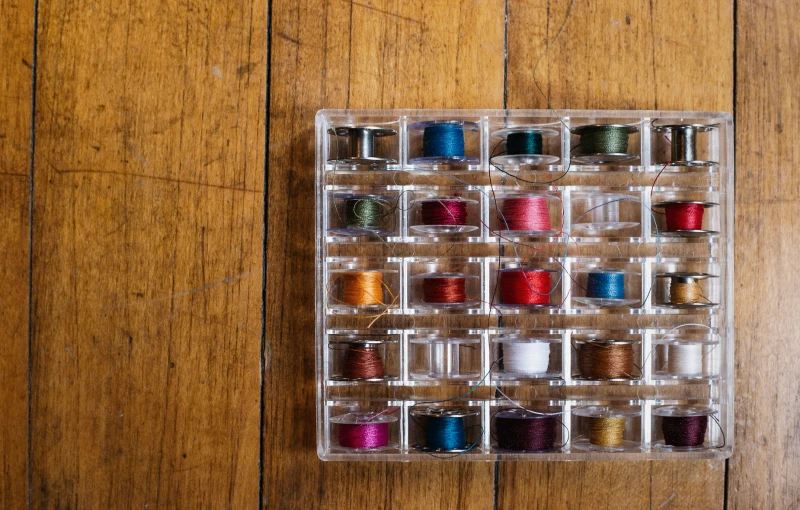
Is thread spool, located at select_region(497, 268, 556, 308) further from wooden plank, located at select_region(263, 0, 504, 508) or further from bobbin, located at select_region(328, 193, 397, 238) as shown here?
wooden plank, located at select_region(263, 0, 504, 508)

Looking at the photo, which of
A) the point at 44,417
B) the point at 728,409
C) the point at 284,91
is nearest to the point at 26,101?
the point at 284,91

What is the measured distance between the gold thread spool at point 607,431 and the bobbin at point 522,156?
61 cm

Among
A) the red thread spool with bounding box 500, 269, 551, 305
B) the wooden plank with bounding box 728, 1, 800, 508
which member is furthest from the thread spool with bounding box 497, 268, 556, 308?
the wooden plank with bounding box 728, 1, 800, 508

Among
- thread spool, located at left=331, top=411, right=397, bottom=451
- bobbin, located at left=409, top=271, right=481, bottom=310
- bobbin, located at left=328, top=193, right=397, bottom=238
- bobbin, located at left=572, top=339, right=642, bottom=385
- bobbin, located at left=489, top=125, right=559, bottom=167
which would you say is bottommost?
thread spool, located at left=331, top=411, right=397, bottom=451

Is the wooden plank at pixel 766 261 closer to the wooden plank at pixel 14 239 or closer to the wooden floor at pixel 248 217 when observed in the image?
the wooden floor at pixel 248 217

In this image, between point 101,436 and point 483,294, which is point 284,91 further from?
A: point 101,436

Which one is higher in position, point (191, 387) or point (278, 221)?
point (278, 221)

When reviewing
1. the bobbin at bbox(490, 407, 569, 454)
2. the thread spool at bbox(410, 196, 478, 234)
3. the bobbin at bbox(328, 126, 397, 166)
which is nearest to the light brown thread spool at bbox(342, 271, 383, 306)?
the thread spool at bbox(410, 196, 478, 234)

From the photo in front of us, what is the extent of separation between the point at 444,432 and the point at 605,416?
1.23ft

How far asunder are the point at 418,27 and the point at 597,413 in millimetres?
1015

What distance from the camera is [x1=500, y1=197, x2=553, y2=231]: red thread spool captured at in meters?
1.53

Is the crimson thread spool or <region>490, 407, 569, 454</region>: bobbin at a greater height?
the crimson thread spool

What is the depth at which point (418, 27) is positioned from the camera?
1.62 metres

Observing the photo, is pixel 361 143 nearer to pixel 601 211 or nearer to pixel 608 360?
pixel 601 211
